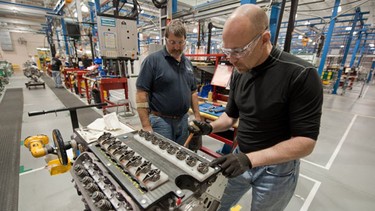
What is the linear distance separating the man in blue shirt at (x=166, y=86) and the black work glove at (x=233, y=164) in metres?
0.89

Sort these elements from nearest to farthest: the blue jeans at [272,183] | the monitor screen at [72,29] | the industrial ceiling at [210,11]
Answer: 1. the blue jeans at [272,183]
2. the industrial ceiling at [210,11]
3. the monitor screen at [72,29]

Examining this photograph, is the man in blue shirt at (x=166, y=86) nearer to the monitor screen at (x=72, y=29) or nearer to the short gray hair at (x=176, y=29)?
the short gray hair at (x=176, y=29)

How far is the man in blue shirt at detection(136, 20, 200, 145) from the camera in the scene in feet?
4.90

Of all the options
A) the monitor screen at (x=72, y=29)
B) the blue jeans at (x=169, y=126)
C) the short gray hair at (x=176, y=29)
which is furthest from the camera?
the monitor screen at (x=72, y=29)

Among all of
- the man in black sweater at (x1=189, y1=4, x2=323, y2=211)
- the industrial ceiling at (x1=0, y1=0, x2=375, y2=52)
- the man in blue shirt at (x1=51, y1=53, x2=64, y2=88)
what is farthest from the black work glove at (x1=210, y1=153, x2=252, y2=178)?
the man in blue shirt at (x1=51, y1=53, x2=64, y2=88)

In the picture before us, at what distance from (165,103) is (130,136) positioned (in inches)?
21.4

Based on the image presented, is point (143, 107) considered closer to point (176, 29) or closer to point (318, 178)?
point (176, 29)

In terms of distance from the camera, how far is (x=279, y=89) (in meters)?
0.81

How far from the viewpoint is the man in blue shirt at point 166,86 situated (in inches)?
58.9

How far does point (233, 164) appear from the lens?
74cm

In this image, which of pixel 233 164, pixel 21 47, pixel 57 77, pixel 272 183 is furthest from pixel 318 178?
pixel 21 47

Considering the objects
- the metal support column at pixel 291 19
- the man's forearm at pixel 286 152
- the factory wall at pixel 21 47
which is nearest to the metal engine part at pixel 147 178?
the man's forearm at pixel 286 152

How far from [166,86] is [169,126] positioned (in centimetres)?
38

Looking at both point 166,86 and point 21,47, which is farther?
point 21,47
